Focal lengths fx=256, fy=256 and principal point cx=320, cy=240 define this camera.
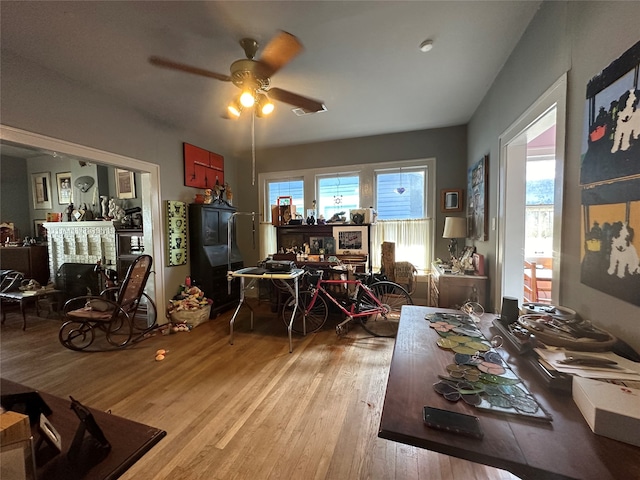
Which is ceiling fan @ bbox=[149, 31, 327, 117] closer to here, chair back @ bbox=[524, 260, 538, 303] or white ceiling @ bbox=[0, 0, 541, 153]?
white ceiling @ bbox=[0, 0, 541, 153]

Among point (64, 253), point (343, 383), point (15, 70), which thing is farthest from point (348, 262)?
point (64, 253)

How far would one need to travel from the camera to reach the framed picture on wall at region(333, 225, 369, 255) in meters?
4.00

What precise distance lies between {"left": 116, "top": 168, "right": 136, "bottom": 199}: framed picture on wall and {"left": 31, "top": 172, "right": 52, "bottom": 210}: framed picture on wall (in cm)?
184

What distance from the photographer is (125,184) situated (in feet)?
13.8

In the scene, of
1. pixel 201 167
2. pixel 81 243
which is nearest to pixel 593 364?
pixel 201 167

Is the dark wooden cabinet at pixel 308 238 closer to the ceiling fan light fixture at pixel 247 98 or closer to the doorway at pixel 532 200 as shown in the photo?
the doorway at pixel 532 200

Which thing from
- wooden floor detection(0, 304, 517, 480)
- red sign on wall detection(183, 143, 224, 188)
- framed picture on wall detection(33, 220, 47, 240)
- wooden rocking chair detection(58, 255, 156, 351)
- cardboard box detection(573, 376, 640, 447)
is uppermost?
red sign on wall detection(183, 143, 224, 188)

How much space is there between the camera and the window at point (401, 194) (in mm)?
4160

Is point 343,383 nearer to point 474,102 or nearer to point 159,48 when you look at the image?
point 159,48

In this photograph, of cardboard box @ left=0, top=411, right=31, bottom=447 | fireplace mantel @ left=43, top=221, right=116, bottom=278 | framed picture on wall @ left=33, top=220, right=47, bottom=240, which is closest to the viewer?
cardboard box @ left=0, top=411, right=31, bottom=447

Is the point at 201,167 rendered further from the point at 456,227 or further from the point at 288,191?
the point at 456,227

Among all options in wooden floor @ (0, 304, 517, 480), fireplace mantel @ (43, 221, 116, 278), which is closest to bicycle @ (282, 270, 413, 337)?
wooden floor @ (0, 304, 517, 480)

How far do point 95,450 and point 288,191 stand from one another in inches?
174

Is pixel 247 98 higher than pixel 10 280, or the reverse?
pixel 247 98
